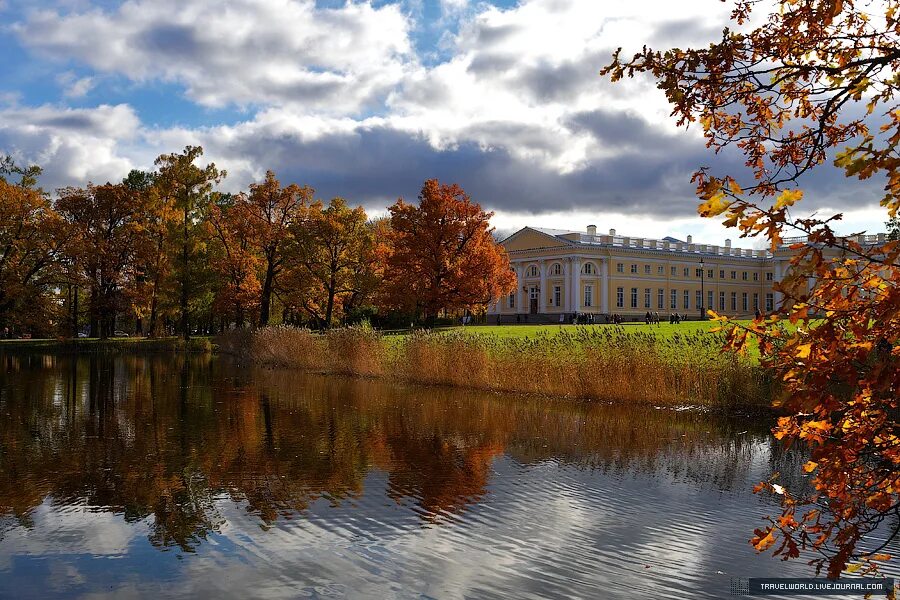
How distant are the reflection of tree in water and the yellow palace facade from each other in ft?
214

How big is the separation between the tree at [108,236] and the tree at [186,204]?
197cm

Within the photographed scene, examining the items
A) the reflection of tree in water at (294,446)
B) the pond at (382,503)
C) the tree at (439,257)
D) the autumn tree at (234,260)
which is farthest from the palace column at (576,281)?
the pond at (382,503)

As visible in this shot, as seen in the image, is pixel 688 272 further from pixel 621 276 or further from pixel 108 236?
pixel 108 236

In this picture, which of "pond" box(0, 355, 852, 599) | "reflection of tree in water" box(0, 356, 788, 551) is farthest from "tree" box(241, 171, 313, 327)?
"pond" box(0, 355, 852, 599)

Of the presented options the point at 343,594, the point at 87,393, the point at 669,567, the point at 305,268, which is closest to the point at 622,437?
the point at 669,567

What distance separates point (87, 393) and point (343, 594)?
18009mm

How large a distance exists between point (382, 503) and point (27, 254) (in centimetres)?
4468

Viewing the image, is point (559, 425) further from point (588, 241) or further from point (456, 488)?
point (588, 241)

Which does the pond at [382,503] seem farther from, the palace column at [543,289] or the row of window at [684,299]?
the row of window at [684,299]

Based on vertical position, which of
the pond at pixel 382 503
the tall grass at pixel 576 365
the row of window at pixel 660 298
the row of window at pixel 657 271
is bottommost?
the pond at pixel 382 503

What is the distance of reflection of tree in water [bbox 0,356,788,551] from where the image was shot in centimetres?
873

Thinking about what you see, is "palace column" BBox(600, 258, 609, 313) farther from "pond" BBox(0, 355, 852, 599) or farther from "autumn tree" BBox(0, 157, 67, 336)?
"pond" BBox(0, 355, 852, 599)

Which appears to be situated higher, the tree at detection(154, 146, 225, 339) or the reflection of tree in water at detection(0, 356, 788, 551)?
the tree at detection(154, 146, 225, 339)

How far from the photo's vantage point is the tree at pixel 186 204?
50031 millimetres
